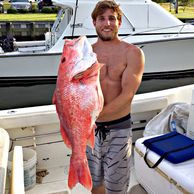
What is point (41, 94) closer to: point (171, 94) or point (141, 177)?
point (171, 94)

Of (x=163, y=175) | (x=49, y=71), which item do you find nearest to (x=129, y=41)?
(x=49, y=71)

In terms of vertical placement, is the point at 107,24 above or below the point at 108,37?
above

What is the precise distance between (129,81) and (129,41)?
216 inches

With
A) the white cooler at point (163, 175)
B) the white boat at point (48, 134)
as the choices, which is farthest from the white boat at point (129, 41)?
the white cooler at point (163, 175)

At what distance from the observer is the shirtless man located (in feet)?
7.20

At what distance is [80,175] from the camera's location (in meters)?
1.73

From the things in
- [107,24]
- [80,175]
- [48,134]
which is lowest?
[48,134]

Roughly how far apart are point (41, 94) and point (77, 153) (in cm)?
672

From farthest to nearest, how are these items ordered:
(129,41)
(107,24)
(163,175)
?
(129,41) < (163,175) < (107,24)

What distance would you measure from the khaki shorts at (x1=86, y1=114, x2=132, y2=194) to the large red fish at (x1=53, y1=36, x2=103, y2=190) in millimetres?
597

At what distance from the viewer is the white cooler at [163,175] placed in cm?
233

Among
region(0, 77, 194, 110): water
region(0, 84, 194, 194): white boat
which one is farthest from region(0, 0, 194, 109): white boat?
region(0, 84, 194, 194): white boat

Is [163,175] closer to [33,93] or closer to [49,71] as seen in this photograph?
[49,71]

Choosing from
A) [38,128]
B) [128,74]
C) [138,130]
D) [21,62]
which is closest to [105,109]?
[128,74]
